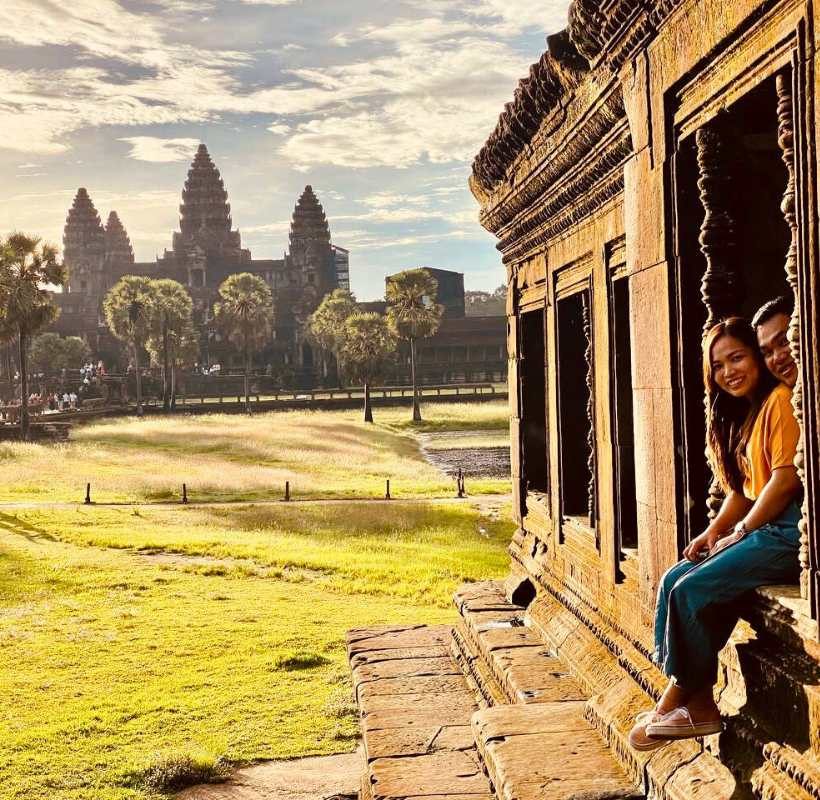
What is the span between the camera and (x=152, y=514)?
20953mm

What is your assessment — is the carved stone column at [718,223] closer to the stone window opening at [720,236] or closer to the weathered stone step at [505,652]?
the stone window opening at [720,236]

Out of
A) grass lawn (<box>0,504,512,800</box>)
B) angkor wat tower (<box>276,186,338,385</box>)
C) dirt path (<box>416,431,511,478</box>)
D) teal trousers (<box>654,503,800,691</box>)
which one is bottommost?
dirt path (<box>416,431,511,478</box>)

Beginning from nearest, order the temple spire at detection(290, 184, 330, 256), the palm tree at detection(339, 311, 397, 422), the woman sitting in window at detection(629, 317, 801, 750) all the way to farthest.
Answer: the woman sitting in window at detection(629, 317, 801, 750)
the palm tree at detection(339, 311, 397, 422)
the temple spire at detection(290, 184, 330, 256)

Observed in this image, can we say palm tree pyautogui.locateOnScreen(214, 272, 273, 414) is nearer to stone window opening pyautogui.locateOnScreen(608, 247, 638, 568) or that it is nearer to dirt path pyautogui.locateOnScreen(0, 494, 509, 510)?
dirt path pyautogui.locateOnScreen(0, 494, 509, 510)

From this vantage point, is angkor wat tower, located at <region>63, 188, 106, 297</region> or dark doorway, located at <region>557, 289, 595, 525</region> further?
angkor wat tower, located at <region>63, 188, 106, 297</region>

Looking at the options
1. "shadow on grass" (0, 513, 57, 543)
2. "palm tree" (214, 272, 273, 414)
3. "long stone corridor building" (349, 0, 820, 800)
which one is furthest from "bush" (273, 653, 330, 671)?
"palm tree" (214, 272, 273, 414)

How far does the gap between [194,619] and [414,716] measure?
596 cm

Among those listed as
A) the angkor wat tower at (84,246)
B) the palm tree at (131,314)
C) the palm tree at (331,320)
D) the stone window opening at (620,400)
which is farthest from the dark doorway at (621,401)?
the angkor wat tower at (84,246)

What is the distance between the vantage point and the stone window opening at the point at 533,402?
7914 millimetres

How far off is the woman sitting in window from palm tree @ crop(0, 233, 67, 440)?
122ft

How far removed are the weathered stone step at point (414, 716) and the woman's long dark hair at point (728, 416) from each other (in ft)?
6.48

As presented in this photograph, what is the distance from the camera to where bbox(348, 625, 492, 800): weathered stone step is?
186 inches

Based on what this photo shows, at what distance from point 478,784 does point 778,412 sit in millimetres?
2452

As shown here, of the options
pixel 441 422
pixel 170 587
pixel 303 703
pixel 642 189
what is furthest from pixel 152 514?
pixel 441 422
